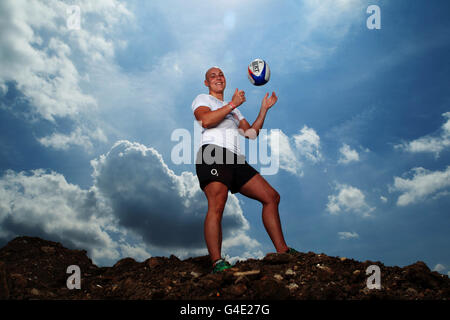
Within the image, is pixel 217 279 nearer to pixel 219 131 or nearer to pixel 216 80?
pixel 219 131

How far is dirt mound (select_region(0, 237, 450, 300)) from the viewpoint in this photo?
4531mm

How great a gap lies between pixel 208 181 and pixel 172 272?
1598 millimetres

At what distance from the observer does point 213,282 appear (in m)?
4.57

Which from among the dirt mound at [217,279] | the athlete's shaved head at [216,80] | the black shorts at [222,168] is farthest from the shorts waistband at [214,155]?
the dirt mound at [217,279]

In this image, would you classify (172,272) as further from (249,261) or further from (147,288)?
(249,261)

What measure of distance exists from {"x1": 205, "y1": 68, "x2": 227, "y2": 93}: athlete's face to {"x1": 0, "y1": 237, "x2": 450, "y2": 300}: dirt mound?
3013 mm

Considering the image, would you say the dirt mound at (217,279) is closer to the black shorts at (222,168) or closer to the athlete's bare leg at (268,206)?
the athlete's bare leg at (268,206)

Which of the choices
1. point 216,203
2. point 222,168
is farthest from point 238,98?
point 216,203

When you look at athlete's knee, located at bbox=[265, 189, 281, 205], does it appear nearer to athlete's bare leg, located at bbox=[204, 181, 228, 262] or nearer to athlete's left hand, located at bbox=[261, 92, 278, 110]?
athlete's bare leg, located at bbox=[204, 181, 228, 262]

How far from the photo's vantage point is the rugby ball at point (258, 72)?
21.4 ft

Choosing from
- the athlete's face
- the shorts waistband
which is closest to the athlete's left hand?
the athlete's face

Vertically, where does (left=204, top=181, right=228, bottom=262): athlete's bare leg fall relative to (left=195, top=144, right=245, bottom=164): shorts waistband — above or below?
below
